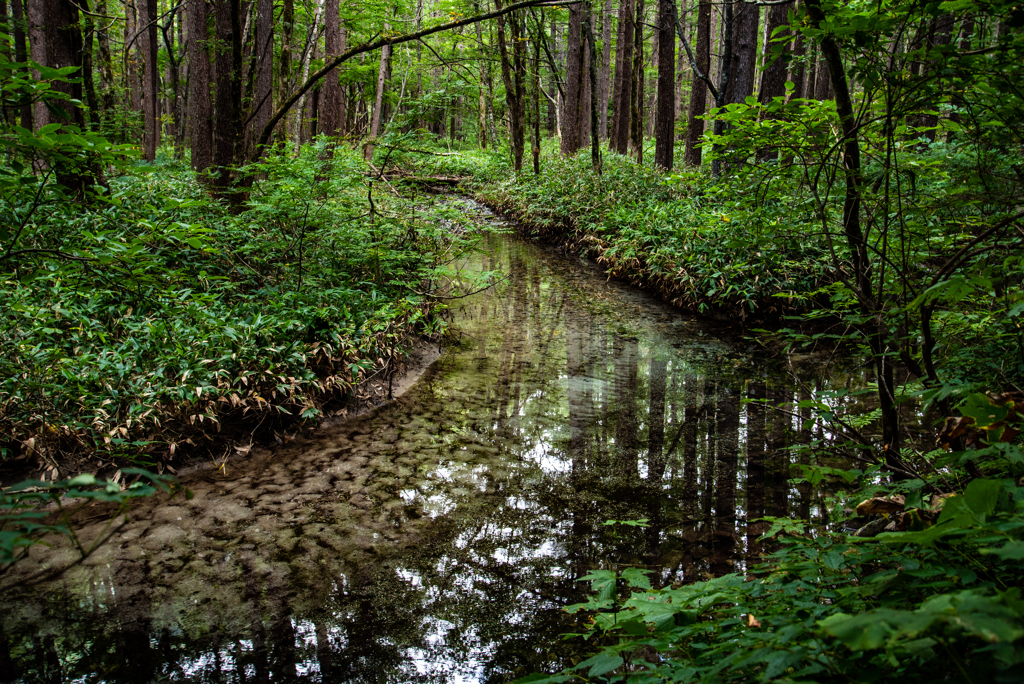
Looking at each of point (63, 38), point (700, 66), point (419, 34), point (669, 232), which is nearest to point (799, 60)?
point (669, 232)

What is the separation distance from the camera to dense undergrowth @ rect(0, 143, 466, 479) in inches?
158

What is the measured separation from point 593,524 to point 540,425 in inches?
63.3

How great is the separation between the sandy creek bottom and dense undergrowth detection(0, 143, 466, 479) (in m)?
0.57

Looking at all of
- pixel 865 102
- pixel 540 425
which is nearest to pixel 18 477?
pixel 540 425

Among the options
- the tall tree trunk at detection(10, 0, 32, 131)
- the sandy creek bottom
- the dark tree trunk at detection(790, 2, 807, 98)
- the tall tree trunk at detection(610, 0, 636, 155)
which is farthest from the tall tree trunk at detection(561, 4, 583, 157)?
the sandy creek bottom

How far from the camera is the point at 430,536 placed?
371 centimetres

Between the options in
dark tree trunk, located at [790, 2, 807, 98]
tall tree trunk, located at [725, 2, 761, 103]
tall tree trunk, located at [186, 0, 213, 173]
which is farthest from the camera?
tall tree trunk, located at [725, 2, 761, 103]

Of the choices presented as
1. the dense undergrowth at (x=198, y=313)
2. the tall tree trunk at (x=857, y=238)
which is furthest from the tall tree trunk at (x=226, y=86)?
the tall tree trunk at (x=857, y=238)

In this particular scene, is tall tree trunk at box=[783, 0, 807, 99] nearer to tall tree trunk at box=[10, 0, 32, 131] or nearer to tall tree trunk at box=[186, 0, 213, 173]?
tall tree trunk at box=[10, 0, 32, 131]

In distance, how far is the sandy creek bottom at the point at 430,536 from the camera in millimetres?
2707

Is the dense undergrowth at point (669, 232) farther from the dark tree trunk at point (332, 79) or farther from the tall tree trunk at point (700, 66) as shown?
the dark tree trunk at point (332, 79)

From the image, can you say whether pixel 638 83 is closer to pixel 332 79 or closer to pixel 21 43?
pixel 332 79

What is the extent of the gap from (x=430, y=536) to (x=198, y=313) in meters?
3.29

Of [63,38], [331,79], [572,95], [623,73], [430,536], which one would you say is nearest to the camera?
[430,536]
